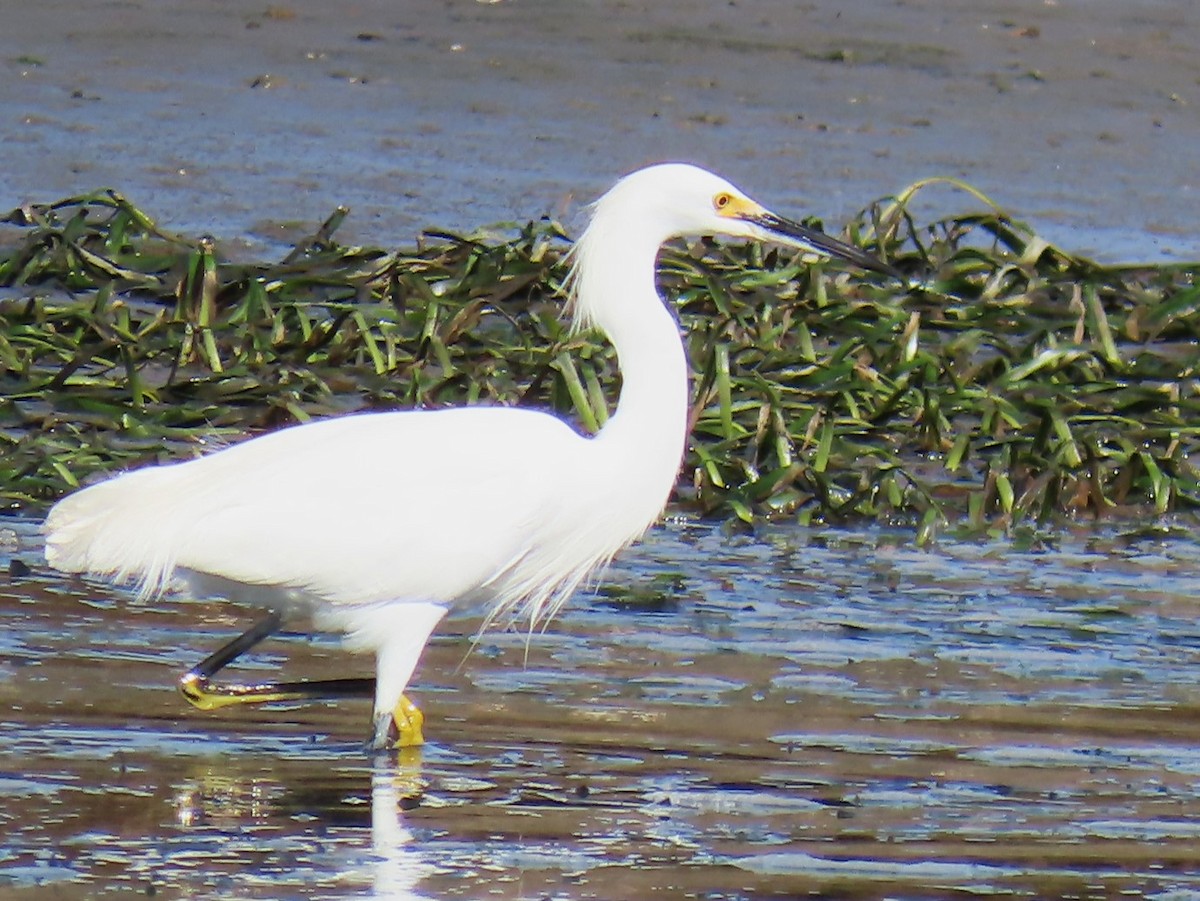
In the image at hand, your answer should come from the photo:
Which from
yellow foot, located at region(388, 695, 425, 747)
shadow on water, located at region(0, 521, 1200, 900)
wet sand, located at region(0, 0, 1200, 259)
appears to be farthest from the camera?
wet sand, located at region(0, 0, 1200, 259)

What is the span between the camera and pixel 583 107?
15070 millimetres

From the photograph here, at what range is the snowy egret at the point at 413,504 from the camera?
6184 mm

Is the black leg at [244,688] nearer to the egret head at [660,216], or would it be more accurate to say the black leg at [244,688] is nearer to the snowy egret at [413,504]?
the snowy egret at [413,504]

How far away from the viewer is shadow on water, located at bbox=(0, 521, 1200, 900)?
511cm

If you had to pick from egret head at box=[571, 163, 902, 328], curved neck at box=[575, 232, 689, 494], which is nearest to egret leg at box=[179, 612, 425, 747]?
curved neck at box=[575, 232, 689, 494]

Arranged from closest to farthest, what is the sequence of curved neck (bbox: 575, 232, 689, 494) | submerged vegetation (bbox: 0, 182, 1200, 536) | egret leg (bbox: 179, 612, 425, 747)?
egret leg (bbox: 179, 612, 425, 747) < curved neck (bbox: 575, 232, 689, 494) < submerged vegetation (bbox: 0, 182, 1200, 536)

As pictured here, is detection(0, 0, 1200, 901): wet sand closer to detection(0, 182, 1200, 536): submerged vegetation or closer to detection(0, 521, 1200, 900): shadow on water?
detection(0, 521, 1200, 900): shadow on water

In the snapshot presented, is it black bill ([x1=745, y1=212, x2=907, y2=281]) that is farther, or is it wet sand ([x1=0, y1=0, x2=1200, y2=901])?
black bill ([x1=745, y1=212, x2=907, y2=281])

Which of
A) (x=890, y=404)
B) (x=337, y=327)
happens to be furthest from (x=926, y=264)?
(x=337, y=327)

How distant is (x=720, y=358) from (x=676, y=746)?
10.6 feet

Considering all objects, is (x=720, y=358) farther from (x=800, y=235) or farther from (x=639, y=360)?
(x=639, y=360)

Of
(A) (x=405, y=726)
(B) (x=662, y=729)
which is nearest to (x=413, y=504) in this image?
(A) (x=405, y=726)

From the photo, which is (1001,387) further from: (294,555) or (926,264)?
(294,555)

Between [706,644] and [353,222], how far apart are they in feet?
19.8
